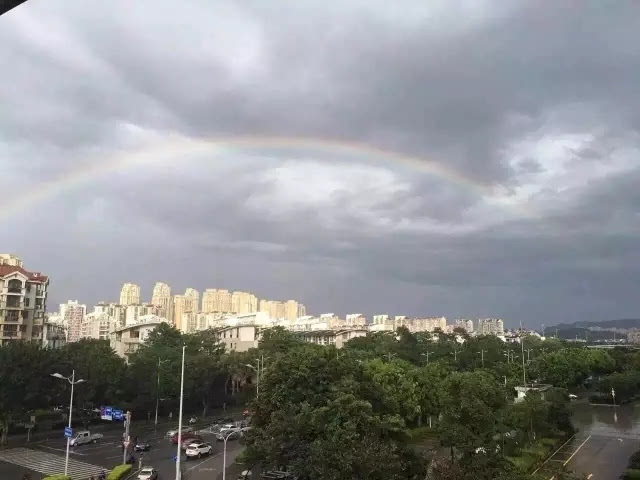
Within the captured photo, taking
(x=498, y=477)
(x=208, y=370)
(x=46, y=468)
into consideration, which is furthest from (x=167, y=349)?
(x=498, y=477)

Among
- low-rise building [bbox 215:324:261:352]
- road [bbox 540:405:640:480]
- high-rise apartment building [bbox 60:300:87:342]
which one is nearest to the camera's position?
road [bbox 540:405:640:480]

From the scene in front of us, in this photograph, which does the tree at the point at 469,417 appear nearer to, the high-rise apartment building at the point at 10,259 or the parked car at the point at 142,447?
the parked car at the point at 142,447

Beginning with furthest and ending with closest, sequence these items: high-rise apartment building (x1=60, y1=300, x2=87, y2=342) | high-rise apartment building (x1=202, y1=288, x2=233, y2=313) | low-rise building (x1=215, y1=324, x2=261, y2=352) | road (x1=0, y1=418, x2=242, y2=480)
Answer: high-rise apartment building (x1=202, y1=288, x2=233, y2=313) → high-rise apartment building (x1=60, y1=300, x2=87, y2=342) → low-rise building (x1=215, y1=324, x2=261, y2=352) → road (x1=0, y1=418, x2=242, y2=480)

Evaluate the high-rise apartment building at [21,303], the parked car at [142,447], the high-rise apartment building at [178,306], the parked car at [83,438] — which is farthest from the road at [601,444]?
the high-rise apartment building at [178,306]

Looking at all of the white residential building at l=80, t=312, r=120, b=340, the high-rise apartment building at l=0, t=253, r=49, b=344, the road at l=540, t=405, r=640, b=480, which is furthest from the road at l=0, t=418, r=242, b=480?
the white residential building at l=80, t=312, r=120, b=340

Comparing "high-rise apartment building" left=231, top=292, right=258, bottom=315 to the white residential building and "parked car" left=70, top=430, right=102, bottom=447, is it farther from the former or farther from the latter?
"parked car" left=70, top=430, right=102, bottom=447

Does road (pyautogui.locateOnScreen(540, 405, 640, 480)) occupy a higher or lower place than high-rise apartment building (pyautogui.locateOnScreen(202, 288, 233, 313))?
lower

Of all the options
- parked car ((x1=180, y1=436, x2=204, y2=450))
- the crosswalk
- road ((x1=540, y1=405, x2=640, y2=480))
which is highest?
parked car ((x1=180, y1=436, x2=204, y2=450))

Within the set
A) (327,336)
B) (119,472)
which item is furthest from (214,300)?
(119,472)
